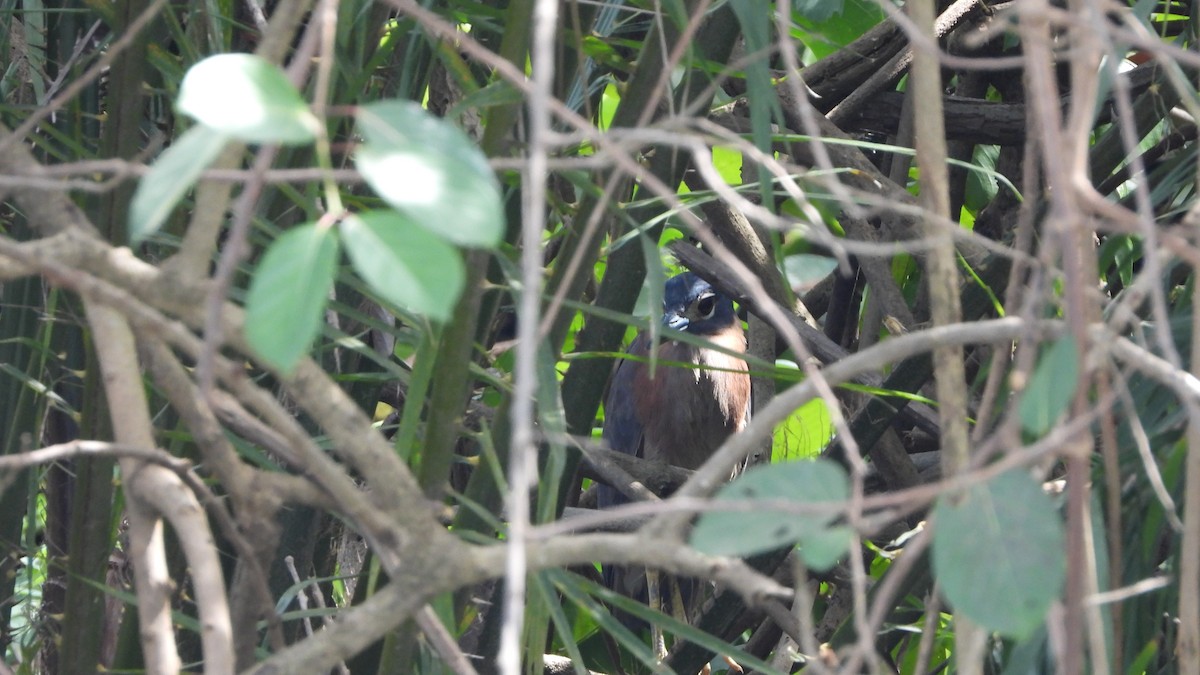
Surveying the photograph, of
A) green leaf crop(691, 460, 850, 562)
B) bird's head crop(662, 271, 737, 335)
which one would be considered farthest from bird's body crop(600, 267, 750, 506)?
green leaf crop(691, 460, 850, 562)

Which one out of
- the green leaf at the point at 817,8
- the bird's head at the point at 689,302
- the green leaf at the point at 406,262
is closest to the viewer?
the green leaf at the point at 406,262

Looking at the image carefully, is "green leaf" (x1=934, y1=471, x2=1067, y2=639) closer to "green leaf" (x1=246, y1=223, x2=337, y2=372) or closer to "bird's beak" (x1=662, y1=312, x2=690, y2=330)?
"green leaf" (x1=246, y1=223, x2=337, y2=372)

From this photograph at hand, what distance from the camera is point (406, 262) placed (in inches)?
18.0

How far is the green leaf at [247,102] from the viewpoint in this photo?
458mm

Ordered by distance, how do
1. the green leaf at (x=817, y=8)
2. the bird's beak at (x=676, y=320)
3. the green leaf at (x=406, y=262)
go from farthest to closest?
the bird's beak at (x=676, y=320) < the green leaf at (x=817, y=8) < the green leaf at (x=406, y=262)

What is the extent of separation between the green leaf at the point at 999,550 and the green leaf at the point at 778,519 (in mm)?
47

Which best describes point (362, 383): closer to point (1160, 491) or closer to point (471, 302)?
point (471, 302)

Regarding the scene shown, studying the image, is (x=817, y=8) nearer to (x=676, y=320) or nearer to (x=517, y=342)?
(x=517, y=342)

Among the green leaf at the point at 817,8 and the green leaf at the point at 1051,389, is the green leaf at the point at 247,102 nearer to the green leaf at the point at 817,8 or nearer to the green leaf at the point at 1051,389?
the green leaf at the point at 1051,389

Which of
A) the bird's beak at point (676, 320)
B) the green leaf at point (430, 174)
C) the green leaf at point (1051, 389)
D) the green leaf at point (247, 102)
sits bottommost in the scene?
the bird's beak at point (676, 320)

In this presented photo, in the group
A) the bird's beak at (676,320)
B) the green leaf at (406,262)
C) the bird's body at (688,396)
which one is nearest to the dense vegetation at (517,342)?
the green leaf at (406,262)

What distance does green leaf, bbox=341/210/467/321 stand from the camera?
17.6 inches

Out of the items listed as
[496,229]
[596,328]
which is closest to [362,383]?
[596,328]

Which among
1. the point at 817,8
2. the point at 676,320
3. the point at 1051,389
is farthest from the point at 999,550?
the point at 676,320
